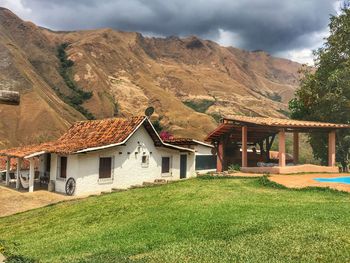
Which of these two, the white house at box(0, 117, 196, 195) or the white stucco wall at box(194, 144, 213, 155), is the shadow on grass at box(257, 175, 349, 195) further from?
the white stucco wall at box(194, 144, 213, 155)

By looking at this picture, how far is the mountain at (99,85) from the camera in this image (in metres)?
70.0

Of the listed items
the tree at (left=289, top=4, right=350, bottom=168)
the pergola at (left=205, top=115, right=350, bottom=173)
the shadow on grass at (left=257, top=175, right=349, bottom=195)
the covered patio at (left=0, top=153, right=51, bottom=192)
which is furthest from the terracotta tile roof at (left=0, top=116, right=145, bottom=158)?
the tree at (left=289, top=4, right=350, bottom=168)

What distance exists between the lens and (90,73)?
9894 cm

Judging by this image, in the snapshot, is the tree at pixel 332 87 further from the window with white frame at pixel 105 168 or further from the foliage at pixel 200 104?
the foliage at pixel 200 104

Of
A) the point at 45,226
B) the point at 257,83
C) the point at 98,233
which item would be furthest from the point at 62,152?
the point at 257,83

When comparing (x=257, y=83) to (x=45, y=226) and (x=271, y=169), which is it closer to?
(x=271, y=169)

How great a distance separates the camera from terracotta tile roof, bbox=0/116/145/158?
85.4 feet

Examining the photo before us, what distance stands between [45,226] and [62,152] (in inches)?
372

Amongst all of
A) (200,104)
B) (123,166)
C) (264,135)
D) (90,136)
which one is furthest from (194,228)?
(200,104)

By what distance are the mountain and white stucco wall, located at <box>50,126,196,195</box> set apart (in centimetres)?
3860

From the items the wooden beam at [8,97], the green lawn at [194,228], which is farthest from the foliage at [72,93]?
the wooden beam at [8,97]

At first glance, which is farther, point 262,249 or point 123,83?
point 123,83

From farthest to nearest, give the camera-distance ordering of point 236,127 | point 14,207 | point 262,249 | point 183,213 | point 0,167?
point 0,167 < point 236,127 < point 14,207 < point 183,213 < point 262,249

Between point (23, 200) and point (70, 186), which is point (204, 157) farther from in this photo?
point (23, 200)
